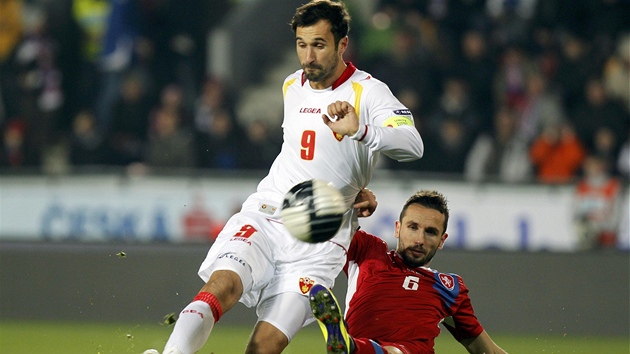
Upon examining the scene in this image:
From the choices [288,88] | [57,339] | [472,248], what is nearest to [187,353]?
[288,88]

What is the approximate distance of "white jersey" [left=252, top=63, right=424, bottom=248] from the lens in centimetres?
626

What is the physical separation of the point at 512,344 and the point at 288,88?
4553 millimetres

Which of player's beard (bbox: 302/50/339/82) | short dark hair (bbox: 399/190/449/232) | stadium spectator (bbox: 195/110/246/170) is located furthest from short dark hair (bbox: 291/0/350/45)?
stadium spectator (bbox: 195/110/246/170)

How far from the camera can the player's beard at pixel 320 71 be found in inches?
248

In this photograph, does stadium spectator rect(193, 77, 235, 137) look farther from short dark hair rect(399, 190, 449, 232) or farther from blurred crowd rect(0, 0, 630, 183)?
short dark hair rect(399, 190, 449, 232)

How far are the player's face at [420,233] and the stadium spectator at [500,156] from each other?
23.0 ft

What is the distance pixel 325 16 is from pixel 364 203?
1121 mm

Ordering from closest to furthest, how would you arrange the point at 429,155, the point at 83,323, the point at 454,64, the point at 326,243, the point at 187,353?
the point at 187,353
the point at 326,243
the point at 83,323
the point at 429,155
the point at 454,64

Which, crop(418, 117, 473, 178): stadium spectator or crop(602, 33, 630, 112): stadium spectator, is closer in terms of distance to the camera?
crop(418, 117, 473, 178): stadium spectator

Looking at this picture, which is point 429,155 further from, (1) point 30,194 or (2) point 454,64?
(1) point 30,194

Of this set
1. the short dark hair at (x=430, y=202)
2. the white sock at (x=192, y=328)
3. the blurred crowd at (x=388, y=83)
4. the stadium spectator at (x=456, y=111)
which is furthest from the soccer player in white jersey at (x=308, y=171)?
the stadium spectator at (x=456, y=111)

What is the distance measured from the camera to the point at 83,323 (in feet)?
37.5

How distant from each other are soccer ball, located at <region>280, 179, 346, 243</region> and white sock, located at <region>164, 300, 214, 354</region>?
2.08ft

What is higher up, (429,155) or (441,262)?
(429,155)
